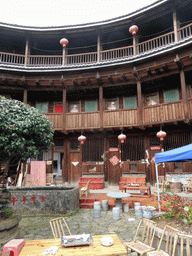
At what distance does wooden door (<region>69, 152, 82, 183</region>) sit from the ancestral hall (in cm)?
7

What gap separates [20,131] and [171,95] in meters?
10.9

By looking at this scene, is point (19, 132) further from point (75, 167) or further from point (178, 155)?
point (75, 167)

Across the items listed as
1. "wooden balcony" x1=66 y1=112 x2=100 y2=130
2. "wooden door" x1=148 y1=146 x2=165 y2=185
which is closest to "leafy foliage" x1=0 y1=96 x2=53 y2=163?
"wooden balcony" x1=66 y1=112 x2=100 y2=130

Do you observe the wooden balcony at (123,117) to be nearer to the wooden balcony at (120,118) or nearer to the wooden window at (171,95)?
the wooden balcony at (120,118)

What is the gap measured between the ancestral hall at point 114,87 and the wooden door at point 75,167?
72 mm

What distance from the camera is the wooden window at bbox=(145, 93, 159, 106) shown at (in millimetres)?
13372

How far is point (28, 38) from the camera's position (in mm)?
14164

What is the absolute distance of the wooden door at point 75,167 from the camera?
13.9m

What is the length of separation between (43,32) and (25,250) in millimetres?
14175

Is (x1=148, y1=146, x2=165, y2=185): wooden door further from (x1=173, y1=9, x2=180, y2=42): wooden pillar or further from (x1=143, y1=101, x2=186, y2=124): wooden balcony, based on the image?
(x1=173, y1=9, x2=180, y2=42): wooden pillar

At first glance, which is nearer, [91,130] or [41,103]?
[91,130]

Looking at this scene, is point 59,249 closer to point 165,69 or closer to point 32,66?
point 165,69

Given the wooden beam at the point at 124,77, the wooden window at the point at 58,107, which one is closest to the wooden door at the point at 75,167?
the wooden window at the point at 58,107

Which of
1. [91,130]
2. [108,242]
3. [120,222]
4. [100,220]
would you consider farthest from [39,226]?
[91,130]
